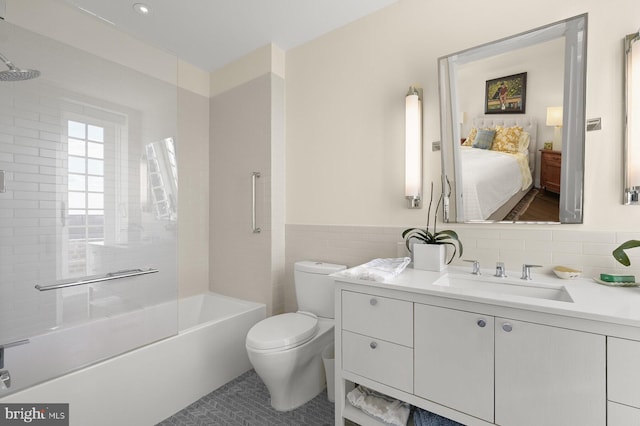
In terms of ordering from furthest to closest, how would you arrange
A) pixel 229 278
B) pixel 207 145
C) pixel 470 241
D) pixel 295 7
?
pixel 207 145 → pixel 229 278 → pixel 295 7 → pixel 470 241

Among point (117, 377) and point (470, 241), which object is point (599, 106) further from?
point (117, 377)

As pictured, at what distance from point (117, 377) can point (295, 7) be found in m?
2.46

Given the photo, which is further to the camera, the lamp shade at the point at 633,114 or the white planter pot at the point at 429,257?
the white planter pot at the point at 429,257

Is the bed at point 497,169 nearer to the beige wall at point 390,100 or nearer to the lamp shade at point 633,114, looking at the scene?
the beige wall at point 390,100

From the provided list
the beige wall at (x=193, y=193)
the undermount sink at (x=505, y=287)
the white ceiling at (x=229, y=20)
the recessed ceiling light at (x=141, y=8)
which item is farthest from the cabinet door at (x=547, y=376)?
the recessed ceiling light at (x=141, y=8)

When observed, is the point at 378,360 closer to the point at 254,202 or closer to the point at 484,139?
the point at 484,139

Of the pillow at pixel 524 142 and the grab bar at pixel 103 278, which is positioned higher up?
the pillow at pixel 524 142

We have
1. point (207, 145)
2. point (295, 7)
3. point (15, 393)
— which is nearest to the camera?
point (15, 393)

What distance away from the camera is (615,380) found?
887mm

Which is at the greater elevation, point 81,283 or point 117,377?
point 81,283

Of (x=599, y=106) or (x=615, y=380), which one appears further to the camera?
(x=599, y=106)

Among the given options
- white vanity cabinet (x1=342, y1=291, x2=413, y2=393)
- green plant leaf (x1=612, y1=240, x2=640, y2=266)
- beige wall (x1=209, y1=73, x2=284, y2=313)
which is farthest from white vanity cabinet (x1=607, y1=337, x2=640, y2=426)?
beige wall (x1=209, y1=73, x2=284, y2=313)

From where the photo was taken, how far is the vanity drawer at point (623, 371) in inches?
33.9

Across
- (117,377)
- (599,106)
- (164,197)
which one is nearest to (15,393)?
(117,377)
